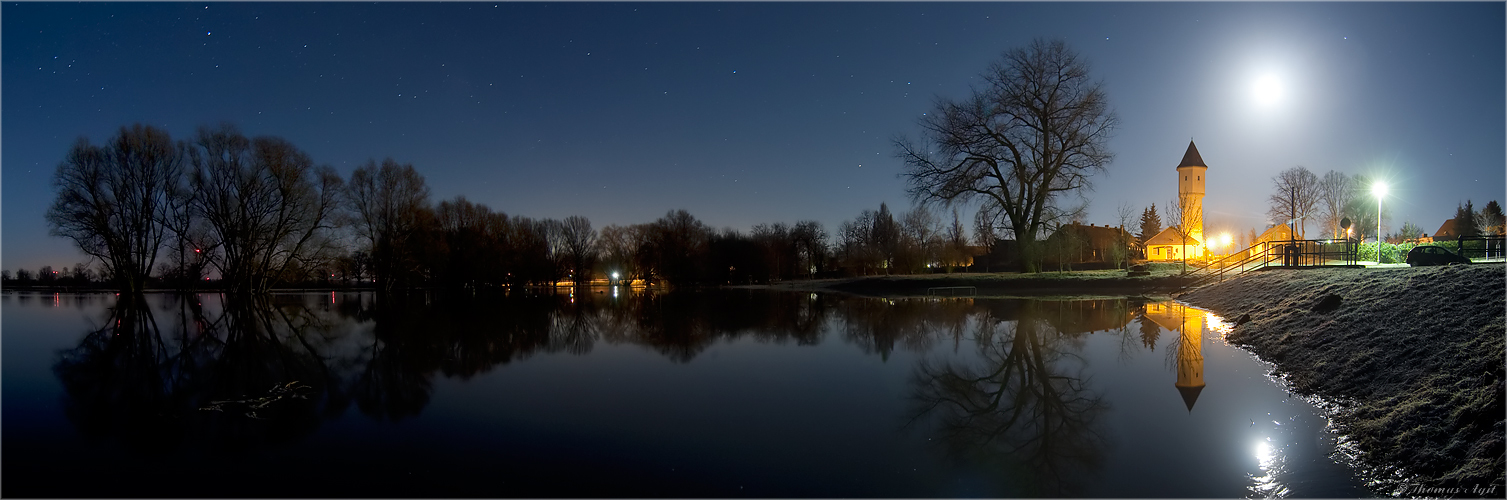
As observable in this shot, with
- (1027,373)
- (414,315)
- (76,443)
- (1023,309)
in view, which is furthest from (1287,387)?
(414,315)

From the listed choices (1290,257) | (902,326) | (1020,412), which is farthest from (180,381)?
(1290,257)

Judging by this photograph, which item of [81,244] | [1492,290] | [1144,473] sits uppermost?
[81,244]

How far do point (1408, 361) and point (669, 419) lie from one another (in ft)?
27.0

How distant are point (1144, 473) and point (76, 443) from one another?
32.0ft

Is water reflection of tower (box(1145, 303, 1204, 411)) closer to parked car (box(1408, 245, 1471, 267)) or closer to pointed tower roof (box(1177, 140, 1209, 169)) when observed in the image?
parked car (box(1408, 245, 1471, 267))

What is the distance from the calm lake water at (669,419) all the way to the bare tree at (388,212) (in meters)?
35.5

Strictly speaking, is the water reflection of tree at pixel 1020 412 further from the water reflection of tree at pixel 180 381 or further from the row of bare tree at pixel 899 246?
the row of bare tree at pixel 899 246

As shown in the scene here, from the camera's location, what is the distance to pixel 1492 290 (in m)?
8.47

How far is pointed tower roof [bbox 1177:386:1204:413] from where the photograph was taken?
7.47m

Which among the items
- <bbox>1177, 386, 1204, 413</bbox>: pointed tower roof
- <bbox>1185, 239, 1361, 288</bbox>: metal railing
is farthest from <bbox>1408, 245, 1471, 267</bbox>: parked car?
<bbox>1177, 386, 1204, 413</bbox>: pointed tower roof

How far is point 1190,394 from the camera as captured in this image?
7980 millimetres

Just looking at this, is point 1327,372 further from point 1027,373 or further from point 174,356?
point 174,356

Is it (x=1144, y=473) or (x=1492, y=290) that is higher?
(x=1492, y=290)

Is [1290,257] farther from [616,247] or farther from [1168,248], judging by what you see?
[616,247]
